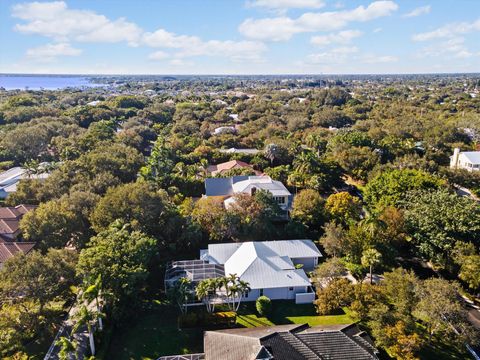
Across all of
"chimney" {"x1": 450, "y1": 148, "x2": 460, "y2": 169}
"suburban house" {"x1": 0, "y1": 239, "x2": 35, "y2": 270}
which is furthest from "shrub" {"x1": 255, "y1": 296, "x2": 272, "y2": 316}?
"chimney" {"x1": 450, "y1": 148, "x2": 460, "y2": 169}

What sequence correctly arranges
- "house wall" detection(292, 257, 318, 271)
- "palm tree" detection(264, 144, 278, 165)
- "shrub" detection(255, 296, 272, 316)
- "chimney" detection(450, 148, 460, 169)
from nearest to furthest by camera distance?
"shrub" detection(255, 296, 272, 316)
"house wall" detection(292, 257, 318, 271)
"palm tree" detection(264, 144, 278, 165)
"chimney" detection(450, 148, 460, 169)

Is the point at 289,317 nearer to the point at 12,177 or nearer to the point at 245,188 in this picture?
the point at 245,188

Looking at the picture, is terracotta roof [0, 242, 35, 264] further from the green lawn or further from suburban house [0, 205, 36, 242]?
the green lawn

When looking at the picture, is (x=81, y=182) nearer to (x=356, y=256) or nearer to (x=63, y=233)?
(x=63, y=233)

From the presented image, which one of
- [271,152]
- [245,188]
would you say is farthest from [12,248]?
[271,152]

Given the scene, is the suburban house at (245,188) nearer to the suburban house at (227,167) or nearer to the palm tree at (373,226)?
the suburban house at (227,167)

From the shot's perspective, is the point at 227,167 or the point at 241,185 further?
the point at 227,167
